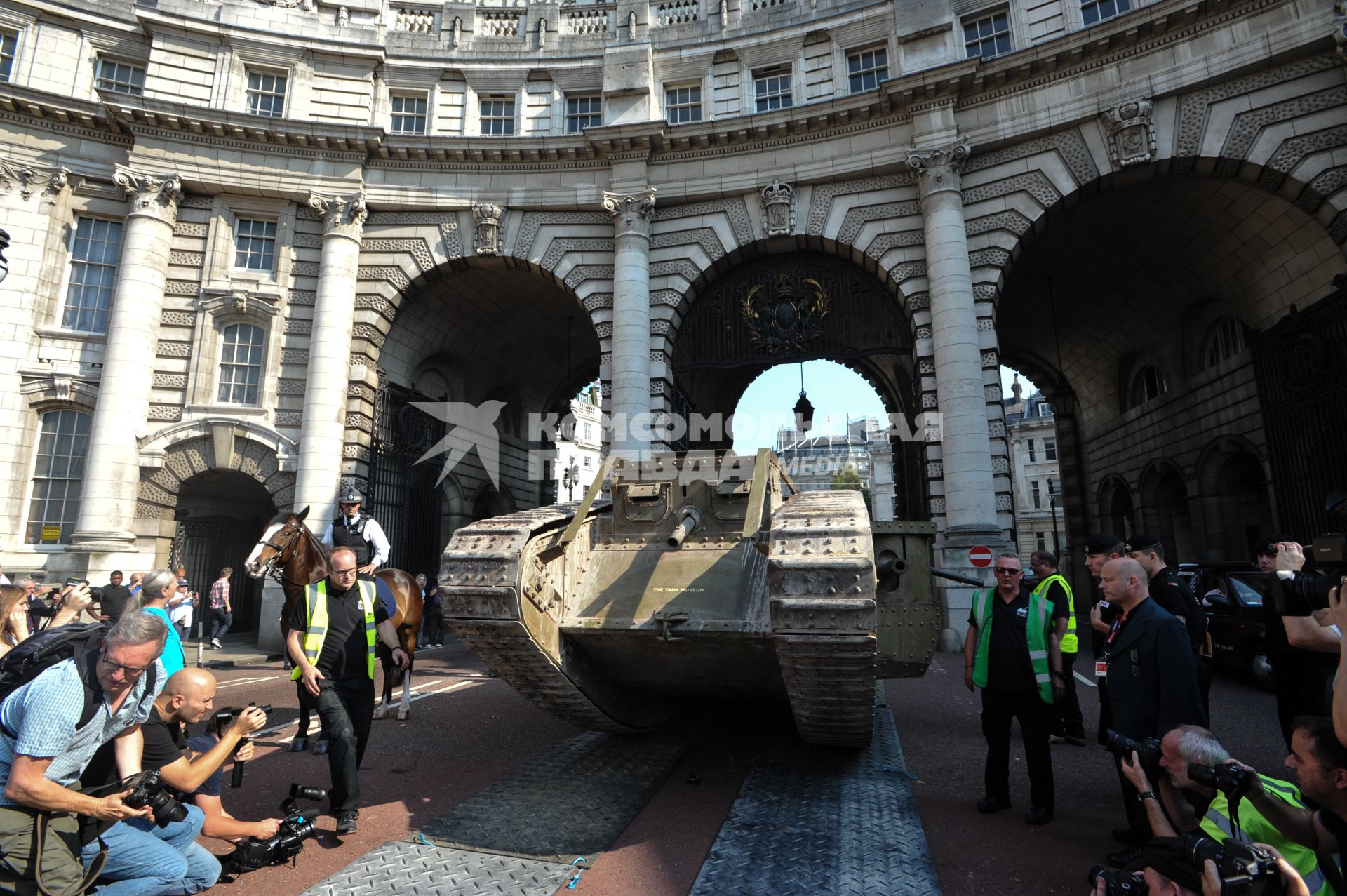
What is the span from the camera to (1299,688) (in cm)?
448

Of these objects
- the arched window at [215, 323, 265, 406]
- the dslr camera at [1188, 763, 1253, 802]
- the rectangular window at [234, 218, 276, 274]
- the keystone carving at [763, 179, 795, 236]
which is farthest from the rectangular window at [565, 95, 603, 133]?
the dslr camera at [1188, 763, 1253, 802]

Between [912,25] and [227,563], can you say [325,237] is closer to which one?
[227,563]

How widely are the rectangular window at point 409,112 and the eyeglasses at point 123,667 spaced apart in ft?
53.7

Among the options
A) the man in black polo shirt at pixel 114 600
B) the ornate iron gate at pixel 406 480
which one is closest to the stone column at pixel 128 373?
the ornate iron gate at pixel 406 480

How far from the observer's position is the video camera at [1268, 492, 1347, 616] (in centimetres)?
325

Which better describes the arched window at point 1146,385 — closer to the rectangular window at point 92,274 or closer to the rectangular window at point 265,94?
the rectangular window at point 265,94

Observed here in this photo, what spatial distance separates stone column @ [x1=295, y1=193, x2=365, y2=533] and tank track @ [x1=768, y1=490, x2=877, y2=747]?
40.7 ft

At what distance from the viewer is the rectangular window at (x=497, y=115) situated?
16.8 meters

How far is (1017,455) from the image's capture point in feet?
160

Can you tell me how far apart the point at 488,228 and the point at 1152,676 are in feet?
49.7

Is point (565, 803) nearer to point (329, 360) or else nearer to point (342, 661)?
point (342, 661)

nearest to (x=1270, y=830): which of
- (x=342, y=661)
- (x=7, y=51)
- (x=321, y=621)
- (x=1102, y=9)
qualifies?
(x=342, y=661)

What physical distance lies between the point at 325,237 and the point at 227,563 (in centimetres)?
855

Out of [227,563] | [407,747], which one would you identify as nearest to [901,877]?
[407,747]
